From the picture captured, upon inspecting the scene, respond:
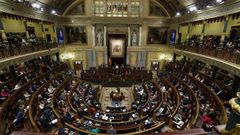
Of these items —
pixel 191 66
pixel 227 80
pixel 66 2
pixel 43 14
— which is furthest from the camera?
pixel 66 2

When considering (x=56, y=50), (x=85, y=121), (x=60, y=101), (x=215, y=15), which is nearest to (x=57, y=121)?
(x=85, y=121)

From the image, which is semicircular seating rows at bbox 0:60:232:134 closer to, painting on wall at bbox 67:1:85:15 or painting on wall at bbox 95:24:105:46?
painting on wall at bbox 95:24:105:46

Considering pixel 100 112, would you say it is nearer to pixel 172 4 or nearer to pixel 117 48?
pixel 117 48

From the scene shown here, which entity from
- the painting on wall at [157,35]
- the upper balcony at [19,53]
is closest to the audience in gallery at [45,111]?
the upper balcony at [19,53]

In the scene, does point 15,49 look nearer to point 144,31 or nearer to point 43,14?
point 43,14

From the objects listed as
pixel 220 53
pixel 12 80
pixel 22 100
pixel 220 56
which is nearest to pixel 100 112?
pixel 22 100

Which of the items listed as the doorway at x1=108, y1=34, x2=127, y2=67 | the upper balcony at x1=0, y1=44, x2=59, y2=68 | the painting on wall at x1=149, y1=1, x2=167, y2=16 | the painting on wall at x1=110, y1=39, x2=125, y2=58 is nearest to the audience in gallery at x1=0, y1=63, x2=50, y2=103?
A: the upper balcony at x1=0, y1=44, x2=59, y2=68

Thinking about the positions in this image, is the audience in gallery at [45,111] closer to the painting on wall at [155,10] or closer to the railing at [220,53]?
the railing at [220,53]

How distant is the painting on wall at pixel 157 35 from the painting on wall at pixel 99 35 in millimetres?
7155

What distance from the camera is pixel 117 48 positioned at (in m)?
21.8

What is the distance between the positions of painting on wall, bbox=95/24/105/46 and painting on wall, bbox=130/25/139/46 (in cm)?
432

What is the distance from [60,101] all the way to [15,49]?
5621mm

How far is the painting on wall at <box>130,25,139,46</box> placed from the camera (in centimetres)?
2100

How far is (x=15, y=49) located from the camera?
1157 centimetres
